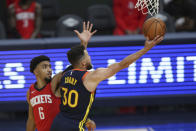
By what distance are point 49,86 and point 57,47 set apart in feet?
6.43

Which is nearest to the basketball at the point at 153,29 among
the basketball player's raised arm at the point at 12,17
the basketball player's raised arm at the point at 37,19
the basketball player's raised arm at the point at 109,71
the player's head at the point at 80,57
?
the basketball player's raised arm at the point at 109,71

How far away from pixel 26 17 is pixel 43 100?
436 centimetres

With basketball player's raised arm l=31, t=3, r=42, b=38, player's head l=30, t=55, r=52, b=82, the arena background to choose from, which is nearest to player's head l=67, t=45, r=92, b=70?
player's head l=30, t=55, r=52, b=82

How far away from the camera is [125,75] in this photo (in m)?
6.58

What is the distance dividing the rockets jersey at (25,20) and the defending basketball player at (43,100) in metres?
4.01

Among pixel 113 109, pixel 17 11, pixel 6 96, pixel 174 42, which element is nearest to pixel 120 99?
pixel 113 109

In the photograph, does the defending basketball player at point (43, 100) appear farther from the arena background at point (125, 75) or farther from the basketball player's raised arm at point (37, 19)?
the basketball player's raised arm at point (37, 19)

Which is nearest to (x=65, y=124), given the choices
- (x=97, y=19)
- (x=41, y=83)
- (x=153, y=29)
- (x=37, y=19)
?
(x=41, y=83)

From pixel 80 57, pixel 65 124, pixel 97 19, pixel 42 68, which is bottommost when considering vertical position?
pixel 65 124

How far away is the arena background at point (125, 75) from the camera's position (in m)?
6.45

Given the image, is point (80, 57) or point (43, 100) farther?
point (43, 100)

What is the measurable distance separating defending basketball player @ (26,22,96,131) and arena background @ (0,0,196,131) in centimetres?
178

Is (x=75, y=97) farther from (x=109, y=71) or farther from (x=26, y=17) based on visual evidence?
(x=26, y=17)

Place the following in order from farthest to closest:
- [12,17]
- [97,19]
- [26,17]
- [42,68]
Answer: [97,19] < [12,17] < [26,17] < [42,68]
